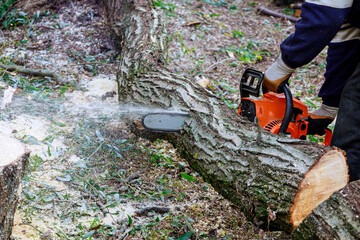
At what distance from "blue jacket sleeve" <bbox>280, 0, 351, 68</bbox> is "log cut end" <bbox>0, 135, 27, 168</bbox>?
1848mm

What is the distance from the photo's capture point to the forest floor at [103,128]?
95.0 inches

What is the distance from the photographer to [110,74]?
164 inches

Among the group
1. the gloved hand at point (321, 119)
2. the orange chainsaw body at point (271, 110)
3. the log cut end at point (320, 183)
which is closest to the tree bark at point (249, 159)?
the log cut end at point (320, 183)

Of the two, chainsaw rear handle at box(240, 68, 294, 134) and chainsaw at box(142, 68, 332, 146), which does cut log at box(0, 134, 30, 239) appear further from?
chainsaw rear handle at box(240, 68, 294, 134)

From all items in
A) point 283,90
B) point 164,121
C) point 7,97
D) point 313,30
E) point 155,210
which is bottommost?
point 155,210

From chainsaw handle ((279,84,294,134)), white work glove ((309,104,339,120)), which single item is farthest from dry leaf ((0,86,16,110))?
white work glove ((309,104,339,120))

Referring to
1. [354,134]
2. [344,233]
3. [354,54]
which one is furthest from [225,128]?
→ [354,54]

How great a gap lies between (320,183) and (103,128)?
1985 mm

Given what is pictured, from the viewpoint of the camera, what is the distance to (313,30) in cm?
244

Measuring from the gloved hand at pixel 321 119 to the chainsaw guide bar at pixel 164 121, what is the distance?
3.82 feet

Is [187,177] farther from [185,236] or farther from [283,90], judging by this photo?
[283,90]

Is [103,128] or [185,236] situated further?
[103,128]

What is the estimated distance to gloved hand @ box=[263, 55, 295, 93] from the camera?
2.76 metres

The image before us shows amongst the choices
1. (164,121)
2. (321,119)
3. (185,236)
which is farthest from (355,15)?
(185,236)
